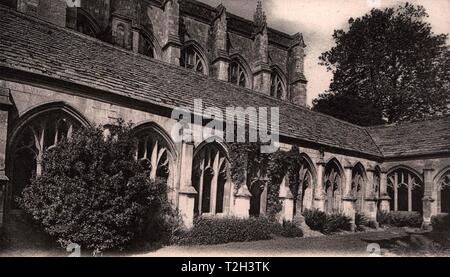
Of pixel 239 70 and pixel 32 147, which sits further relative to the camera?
pixel 239 70

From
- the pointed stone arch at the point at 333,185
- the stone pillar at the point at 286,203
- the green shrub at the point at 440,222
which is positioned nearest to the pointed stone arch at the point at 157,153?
the stone pillar at the point at 286,203

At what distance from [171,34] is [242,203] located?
11.8 m

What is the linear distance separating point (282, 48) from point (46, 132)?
2359 cm

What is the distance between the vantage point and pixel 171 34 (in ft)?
71.3

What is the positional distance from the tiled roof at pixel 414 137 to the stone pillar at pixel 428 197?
1.18m

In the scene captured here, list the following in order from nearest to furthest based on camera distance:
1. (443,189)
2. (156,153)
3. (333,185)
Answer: (156,153) → (333,185) → (443,189)

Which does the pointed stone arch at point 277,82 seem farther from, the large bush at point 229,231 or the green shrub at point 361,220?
the large bush at point 229,231

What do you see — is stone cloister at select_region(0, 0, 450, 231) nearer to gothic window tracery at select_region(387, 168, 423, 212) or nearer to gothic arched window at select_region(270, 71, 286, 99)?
gothic window tracery at select_region(387, 168, 423, 212)

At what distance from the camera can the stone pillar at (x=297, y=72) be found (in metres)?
29.6

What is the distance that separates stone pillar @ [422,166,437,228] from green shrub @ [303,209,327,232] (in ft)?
20.9

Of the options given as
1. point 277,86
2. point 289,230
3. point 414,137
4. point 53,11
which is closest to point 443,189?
point 414,137

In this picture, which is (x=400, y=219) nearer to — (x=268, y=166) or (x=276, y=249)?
(x=268, y=166)
